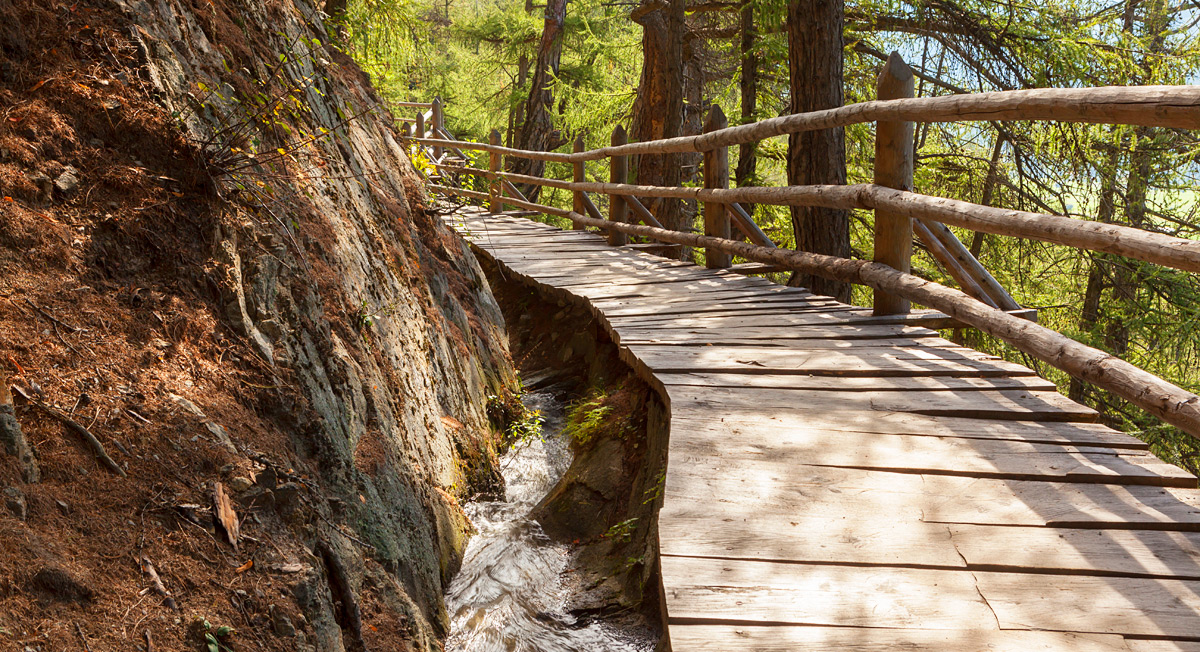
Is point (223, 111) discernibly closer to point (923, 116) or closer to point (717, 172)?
point (923, 116)

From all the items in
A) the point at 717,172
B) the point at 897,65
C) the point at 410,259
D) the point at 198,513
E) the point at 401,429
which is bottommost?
→ the point at 401,429

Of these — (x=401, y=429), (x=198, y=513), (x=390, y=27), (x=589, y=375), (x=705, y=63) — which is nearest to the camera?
(x=198, y=513)

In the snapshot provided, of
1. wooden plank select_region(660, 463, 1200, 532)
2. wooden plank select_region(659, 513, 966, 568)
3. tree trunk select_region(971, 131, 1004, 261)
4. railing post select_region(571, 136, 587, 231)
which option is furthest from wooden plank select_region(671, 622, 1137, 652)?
railing post select_region(571, 136, 587, 231)

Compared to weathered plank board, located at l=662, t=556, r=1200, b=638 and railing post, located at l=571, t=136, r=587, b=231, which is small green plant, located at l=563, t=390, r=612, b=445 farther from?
Answer: railing post, located at l=571, t=136, r=587, b=231

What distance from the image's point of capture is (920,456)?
2.99 m

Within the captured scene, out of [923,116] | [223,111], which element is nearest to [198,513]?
[223,111]

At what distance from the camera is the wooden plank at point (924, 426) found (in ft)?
10.4

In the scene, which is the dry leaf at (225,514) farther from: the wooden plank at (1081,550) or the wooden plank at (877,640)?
the wooden plank at (1081,550)

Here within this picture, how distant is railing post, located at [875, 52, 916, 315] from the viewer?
4.88 m

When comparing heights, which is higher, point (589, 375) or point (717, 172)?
point (717, 172)

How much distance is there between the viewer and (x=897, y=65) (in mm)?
5020

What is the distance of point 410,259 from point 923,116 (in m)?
3.22

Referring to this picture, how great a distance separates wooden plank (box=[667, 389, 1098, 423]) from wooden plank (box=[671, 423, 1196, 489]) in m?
0.30

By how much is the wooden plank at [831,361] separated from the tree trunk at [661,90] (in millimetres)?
6678
